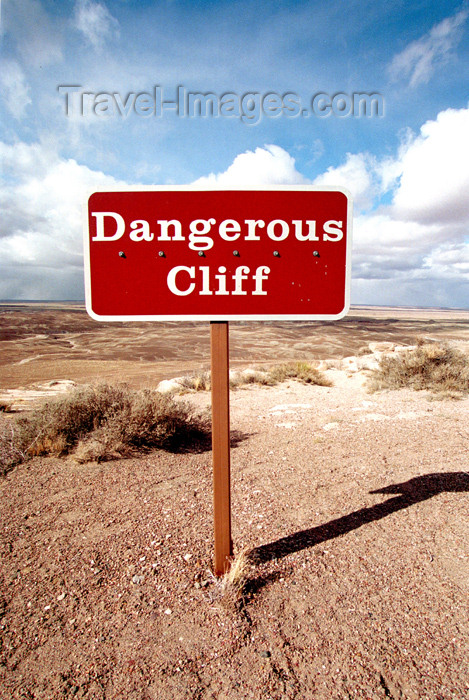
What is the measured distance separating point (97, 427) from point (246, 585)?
340cm

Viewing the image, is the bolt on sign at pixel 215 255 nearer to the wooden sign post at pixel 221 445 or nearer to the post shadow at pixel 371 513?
the wooden sign post at pixel 221 445

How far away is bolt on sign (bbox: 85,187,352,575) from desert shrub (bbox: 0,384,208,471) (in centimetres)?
284

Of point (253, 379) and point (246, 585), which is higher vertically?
point (246, 585)

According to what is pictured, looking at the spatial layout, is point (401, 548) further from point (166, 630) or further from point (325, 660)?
point (166, 630)

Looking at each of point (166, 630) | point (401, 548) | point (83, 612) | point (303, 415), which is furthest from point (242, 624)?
point (303, 415)

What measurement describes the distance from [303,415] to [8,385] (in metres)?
11.5

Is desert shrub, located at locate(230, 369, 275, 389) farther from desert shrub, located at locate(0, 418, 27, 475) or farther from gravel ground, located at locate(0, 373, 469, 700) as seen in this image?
desert shrub, located at locate(0, 418, 27, 475)

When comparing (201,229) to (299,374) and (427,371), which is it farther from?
(299,374)

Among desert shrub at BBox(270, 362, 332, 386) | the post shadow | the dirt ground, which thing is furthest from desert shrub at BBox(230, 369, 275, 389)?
the post shadow

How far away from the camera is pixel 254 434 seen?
6.17 meters

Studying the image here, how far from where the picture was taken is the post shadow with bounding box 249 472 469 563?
296 cm

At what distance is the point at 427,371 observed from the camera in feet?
32.7

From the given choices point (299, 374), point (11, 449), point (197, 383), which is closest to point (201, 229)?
point (11, 449)

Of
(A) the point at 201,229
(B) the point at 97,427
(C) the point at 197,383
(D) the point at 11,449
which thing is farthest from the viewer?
(C) the point at 197,383
